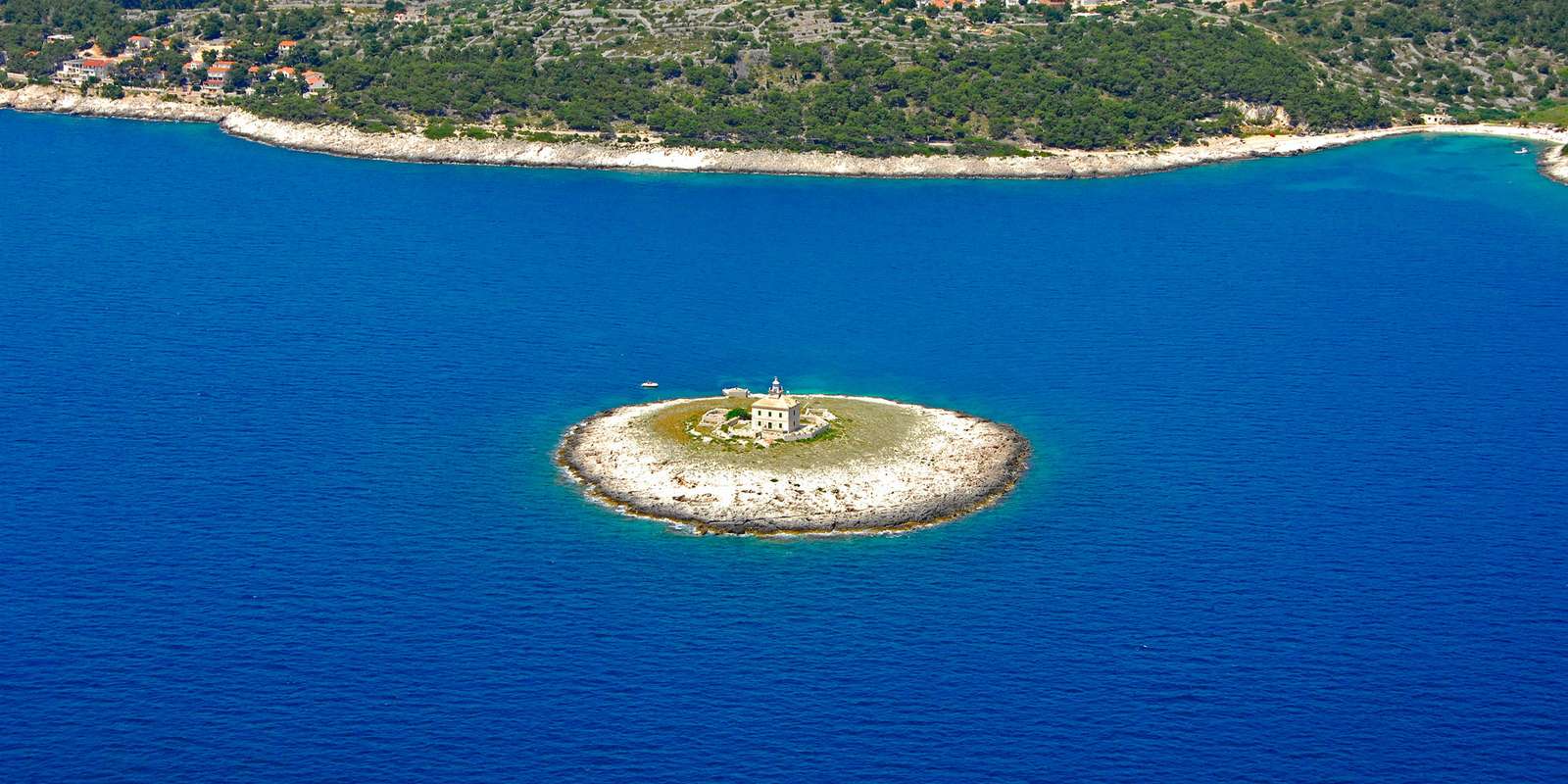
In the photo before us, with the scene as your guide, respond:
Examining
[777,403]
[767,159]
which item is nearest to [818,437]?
[777,403]

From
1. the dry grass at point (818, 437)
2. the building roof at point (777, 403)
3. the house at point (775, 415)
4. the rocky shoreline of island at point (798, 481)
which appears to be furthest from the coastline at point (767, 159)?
the house at point (775, 415)

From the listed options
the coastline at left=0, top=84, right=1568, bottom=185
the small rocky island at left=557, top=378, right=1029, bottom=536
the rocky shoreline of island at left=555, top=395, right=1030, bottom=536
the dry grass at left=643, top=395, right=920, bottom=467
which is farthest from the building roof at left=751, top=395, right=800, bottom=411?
the coastline at left=0, top=84, right=1568, bottom=185

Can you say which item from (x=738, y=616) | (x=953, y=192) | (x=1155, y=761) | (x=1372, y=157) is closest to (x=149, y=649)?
(x=738, y=616)

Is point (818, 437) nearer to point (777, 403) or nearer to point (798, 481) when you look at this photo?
point (777, 403)

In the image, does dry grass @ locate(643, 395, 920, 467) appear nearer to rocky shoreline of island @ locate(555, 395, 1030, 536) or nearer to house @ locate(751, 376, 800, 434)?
rocky shoreline of island @ locate(555, 395, 1030, 536)

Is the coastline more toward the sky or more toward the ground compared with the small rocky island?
more toward the ground

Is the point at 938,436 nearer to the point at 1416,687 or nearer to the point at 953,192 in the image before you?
the point at 1416,687
